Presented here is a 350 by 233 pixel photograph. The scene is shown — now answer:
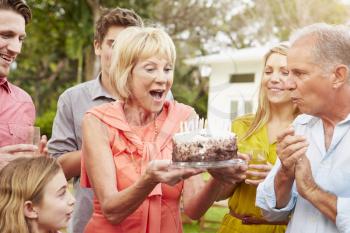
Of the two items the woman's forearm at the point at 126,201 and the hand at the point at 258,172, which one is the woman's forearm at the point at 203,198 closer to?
the hand at the point at 258,172

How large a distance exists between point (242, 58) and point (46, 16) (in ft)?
24.4

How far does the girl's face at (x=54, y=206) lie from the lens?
290 centimetres

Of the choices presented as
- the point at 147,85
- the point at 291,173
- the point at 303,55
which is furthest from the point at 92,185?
the point at 303,55

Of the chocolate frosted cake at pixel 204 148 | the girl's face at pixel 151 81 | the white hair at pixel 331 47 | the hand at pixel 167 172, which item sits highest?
the white hair at pixel 331 47

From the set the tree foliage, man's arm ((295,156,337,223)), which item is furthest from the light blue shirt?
the tree foliage

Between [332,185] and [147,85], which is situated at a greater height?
[147,85]

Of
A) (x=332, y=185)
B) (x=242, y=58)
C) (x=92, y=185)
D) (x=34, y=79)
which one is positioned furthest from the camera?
(x=34, y=79)

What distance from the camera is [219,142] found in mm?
2592

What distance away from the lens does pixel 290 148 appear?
7.98 ft

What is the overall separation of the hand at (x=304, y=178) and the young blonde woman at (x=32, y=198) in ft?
3.78

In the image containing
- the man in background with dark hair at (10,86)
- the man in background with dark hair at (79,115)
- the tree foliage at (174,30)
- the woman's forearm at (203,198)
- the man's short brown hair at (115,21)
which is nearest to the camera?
the woman's forearm at (203,198)

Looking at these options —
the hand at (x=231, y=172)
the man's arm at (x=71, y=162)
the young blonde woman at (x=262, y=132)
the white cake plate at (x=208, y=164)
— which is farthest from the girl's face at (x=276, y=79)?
the man's arm at (x=71, y=162)

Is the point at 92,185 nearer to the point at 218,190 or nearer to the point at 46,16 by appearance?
the point at 218,190

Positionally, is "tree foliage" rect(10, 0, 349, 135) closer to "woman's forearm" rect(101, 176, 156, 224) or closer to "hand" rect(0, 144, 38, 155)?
"hand" rect(0, 144, 38, 155)
